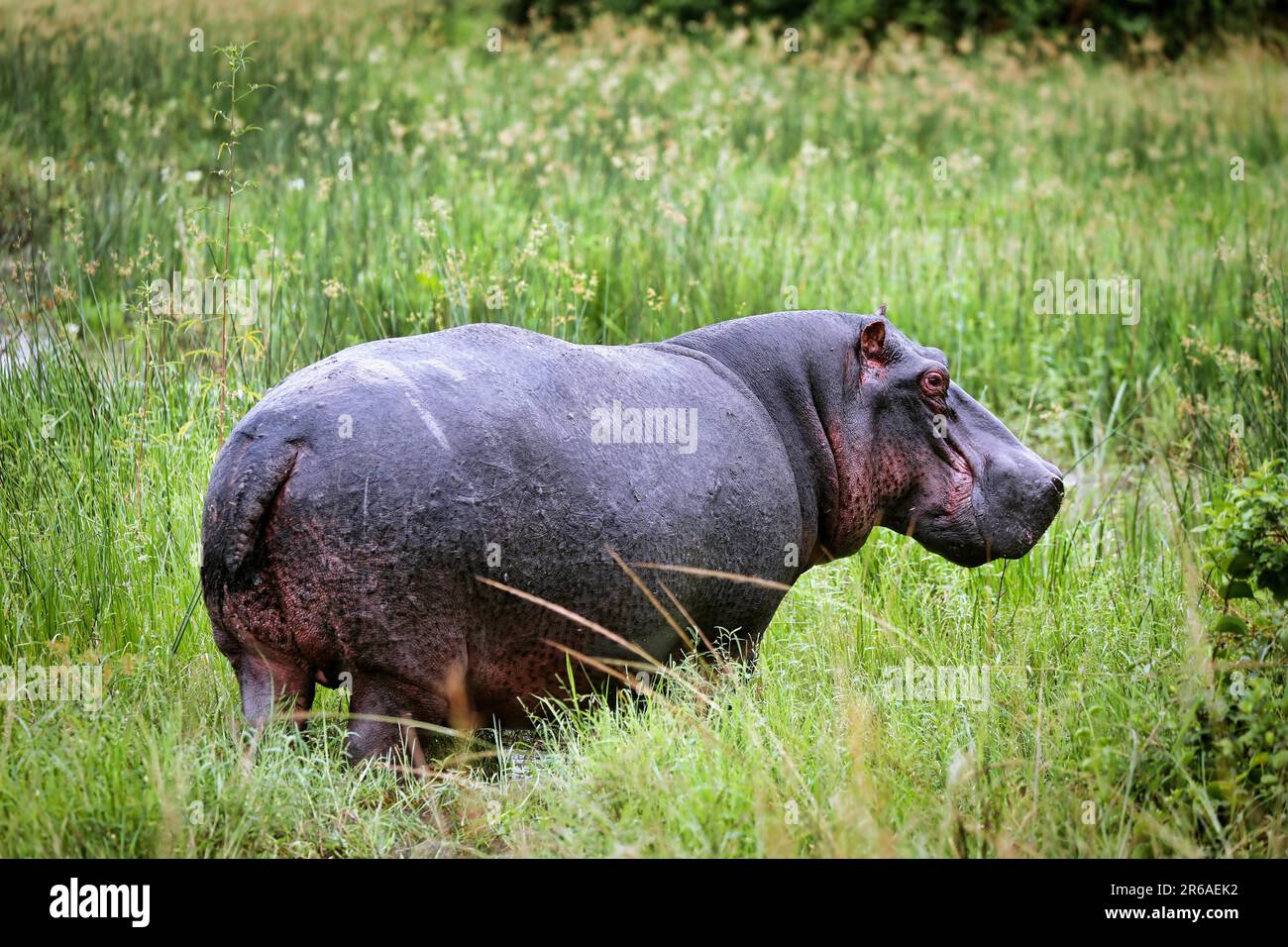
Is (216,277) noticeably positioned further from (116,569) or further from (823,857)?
→ (823,857)

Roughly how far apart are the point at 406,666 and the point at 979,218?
7.24m

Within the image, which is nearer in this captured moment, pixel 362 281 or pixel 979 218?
pixel 362 281

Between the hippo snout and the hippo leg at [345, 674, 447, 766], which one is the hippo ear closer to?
the hippo snout

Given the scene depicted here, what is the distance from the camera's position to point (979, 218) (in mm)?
9750

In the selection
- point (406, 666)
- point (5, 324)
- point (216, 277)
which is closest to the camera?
point (406, 666)

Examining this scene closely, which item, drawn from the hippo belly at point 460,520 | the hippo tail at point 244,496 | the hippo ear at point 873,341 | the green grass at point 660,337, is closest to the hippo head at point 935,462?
the hippo ear at point 873,341

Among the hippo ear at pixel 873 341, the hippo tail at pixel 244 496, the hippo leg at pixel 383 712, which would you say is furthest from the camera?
the hippo ear at pixel 873 341

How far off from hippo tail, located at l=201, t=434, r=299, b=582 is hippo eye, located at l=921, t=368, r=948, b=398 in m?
2.06

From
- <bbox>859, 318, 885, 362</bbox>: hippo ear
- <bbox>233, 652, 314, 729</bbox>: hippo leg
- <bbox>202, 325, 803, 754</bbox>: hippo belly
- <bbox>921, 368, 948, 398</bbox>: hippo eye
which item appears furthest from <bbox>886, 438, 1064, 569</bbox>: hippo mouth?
<bbox>233, 652, 314, 729</bbox>: hippo leg

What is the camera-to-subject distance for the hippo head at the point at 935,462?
4.49 meters

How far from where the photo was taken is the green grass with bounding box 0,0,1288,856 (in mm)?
3660

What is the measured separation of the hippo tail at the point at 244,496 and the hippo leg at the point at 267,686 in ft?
0.93

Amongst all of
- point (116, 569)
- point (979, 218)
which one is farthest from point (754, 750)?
point (979, 218)

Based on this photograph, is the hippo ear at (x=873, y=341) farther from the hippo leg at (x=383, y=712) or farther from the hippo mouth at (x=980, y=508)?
the hippo leg at (x=383, y=712)
